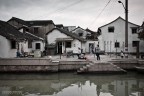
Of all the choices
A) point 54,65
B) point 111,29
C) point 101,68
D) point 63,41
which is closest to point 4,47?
point 54,65

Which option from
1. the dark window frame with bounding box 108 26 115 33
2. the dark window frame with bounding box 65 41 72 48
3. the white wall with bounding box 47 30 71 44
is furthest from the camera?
the white wall with bounding box 47 30 71 44

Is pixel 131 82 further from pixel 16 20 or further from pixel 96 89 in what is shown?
pixel 16 20

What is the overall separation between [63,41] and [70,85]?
17.4 m

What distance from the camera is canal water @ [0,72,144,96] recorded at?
44.6 ft

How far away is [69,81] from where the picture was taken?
1706cm

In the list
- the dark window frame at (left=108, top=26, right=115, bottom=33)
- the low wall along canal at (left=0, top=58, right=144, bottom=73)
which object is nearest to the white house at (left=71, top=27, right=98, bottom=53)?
the dark window frame at (left=108, top=26, right=115, bottom=33)

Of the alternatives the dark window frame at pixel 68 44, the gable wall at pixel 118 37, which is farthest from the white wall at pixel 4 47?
the gable wall at pixel 118 37

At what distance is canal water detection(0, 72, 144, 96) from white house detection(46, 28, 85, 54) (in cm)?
1345

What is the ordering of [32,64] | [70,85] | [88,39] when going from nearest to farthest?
1. [70,85]
2. [32,64]
3. [88,39]

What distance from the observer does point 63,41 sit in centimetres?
3256

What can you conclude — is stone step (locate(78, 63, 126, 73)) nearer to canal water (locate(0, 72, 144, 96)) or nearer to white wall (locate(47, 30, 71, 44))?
canal water (locate(0, 72, 144, 96))

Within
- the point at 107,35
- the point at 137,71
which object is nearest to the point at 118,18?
the point at 107,35

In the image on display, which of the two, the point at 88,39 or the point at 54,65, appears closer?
the point at 54,65

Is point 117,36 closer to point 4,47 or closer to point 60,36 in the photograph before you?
point 60,36
